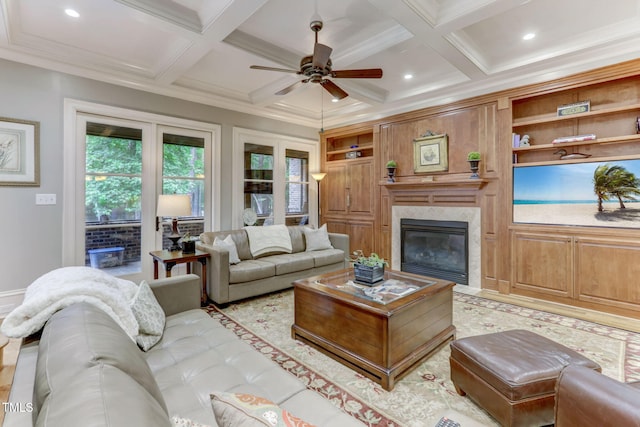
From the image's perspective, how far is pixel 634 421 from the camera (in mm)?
913

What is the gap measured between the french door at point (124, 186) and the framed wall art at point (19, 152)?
283 mm

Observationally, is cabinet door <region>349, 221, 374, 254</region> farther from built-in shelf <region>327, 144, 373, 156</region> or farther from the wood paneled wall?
built-in shelf <region>327, 144, 373, 156</region>

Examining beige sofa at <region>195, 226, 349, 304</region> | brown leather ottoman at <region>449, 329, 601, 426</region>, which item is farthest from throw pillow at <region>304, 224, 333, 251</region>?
brown leather ottoman at <region>449, 329, 601, 426</region>

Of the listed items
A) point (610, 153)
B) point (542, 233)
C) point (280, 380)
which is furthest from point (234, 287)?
point (610, 153)

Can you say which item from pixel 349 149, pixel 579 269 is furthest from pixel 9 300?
pixel 579 269

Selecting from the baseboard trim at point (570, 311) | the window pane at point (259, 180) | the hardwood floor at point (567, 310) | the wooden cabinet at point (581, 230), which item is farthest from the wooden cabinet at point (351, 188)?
the wooden cabinet at point (581, 230)

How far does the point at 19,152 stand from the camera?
3.22 meters

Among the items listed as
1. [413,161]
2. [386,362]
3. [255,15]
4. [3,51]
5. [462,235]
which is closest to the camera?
[386,362]

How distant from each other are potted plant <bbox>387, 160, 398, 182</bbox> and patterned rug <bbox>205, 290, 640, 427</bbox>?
2.11 m

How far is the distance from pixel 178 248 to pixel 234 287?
95cm

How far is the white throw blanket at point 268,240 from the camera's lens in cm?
418

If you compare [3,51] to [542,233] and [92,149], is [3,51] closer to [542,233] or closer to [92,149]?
[92,149]

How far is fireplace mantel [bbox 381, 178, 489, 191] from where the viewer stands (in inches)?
162

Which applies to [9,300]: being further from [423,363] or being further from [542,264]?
[542,264]
